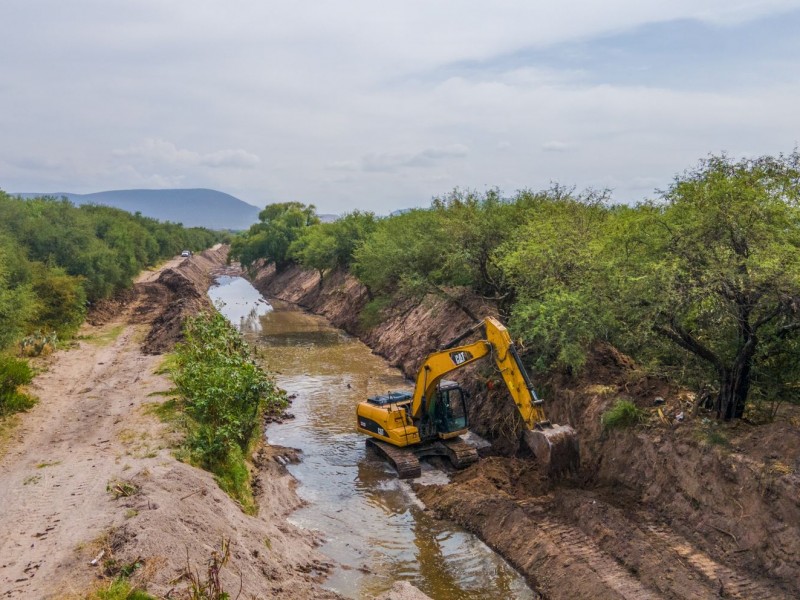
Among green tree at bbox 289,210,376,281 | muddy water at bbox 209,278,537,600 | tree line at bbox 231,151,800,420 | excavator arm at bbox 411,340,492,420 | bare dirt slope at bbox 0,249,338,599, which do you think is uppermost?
green tree at bbox 289,210,376,281

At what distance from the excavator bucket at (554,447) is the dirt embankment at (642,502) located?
0.67 meters

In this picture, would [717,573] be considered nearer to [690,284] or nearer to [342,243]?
[690,284]

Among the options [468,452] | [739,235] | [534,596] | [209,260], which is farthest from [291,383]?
[209,260]

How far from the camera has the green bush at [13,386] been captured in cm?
2014

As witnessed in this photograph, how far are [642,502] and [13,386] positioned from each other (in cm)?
2045

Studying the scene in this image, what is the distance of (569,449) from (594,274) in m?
5.65

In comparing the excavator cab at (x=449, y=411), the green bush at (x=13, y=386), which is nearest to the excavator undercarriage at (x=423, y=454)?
the excavator cab at (x=449, y=411)

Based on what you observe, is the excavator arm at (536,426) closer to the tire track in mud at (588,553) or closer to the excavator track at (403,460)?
the tire track in mud at (588,553)

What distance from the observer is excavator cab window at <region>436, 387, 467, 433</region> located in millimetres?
18812

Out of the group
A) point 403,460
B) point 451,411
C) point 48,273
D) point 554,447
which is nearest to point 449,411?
point 451,411

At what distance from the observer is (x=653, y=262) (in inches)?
589

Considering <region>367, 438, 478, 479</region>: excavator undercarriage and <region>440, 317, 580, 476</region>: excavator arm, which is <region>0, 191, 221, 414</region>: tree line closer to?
<region>367, 438, 478, 479</region>: excavator undercarriage

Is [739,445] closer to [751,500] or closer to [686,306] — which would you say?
[751,500]

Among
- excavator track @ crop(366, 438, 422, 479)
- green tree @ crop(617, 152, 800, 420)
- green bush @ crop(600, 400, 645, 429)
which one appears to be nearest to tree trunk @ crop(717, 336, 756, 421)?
green tree @ crop(617, 152, 800, 420)
